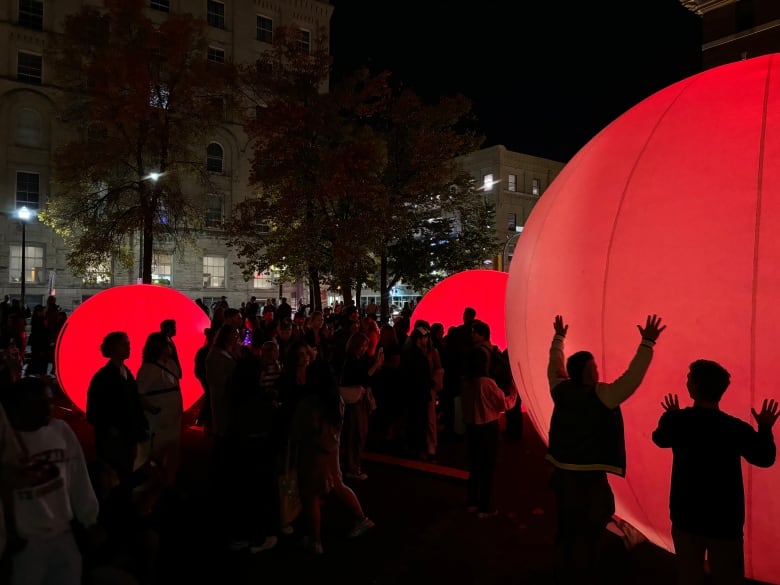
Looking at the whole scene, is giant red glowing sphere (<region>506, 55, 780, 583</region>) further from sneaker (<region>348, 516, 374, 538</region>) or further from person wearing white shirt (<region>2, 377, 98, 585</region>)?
person wearing white shirt (<region>2, 377, 98, 585</region>)

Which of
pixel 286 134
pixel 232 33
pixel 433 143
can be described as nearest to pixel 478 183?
pixel 232 33

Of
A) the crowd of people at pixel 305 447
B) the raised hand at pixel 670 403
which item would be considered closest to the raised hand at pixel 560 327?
the crowd of people at pixel 305 447

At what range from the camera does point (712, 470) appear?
2.96 meters

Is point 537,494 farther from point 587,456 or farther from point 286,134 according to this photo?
point 286,134

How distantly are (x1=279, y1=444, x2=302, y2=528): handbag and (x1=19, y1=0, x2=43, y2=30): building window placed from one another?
122 ft

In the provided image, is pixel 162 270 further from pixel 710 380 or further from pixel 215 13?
pixel 710 380

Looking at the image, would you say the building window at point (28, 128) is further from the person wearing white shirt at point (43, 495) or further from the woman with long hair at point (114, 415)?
the person wearing white shirt at point (43, 495)

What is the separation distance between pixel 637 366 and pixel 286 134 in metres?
17.0

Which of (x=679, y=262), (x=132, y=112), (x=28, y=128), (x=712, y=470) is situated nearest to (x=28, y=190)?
(x=28, y=128)

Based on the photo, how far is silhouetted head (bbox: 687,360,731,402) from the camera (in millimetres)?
3004

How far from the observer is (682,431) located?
302 centimetres

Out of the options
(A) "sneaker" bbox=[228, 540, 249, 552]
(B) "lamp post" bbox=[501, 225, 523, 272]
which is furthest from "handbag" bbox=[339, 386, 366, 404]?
(B) "lamp post" bbox=[501, 225, 523, 272]

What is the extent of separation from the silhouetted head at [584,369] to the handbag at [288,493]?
271 cm

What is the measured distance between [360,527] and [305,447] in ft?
3.64
